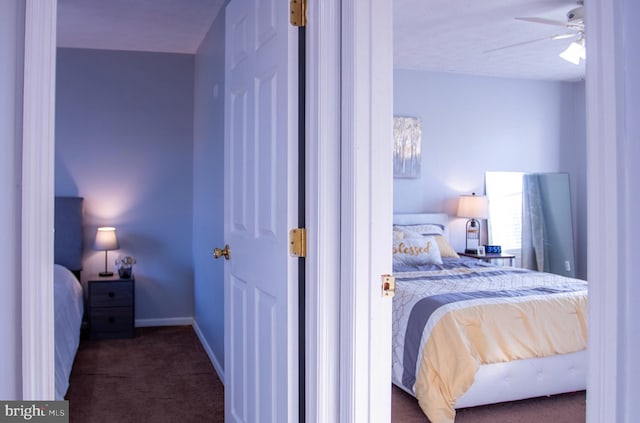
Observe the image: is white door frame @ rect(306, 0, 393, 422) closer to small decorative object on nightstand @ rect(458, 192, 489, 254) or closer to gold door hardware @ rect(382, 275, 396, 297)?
gold door hardware @ rect(382, 275, 396, 297)

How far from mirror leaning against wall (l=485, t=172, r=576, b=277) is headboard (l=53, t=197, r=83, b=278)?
4.06 m

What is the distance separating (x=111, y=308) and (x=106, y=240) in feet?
1.93

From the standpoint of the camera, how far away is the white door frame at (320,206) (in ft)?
2.50

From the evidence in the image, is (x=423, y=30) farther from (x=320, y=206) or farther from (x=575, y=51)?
(x=320, y=206)

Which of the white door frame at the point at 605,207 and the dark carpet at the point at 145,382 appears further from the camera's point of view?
the dark carpet at the point at 145,382

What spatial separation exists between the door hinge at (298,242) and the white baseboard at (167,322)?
146 inches

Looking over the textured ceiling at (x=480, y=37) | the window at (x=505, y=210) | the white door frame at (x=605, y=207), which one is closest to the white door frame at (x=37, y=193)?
the white door frame at (x=605, y=207)

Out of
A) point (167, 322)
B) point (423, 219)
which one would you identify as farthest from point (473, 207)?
point (167, 322)

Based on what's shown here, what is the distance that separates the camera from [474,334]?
3008 mm

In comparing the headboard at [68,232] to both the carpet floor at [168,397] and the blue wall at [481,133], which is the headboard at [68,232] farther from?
the blue wall at [481,133]

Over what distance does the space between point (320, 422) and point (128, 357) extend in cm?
291

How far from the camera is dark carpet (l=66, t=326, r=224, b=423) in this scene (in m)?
3.07

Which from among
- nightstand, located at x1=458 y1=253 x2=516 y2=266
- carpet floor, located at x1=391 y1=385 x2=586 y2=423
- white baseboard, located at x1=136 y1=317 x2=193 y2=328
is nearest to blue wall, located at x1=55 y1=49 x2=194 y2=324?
white baseboard, located at x1=136 y1=317 x2=193 y2=328

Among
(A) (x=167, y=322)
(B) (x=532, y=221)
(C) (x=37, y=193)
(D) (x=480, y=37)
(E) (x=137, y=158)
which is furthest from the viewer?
(B) (x=532, y=221)
